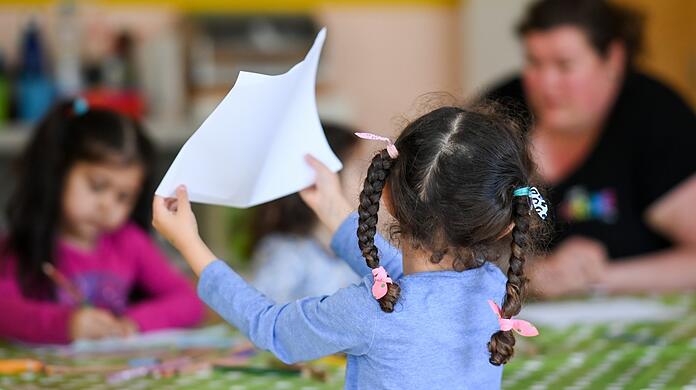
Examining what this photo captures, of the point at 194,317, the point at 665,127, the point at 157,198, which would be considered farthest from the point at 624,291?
the point at 157,198

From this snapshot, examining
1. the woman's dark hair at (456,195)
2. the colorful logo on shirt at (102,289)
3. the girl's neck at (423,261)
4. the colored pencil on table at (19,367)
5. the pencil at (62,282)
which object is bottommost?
the colored pencil on table at (19,367)

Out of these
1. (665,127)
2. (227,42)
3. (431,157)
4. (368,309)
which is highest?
(227,42)

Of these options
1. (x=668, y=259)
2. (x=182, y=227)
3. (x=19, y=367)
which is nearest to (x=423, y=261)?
(x=182, y=227)

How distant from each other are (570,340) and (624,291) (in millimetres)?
490

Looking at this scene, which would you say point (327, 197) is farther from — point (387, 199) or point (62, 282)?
point (62, 282)

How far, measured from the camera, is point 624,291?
6.36ft

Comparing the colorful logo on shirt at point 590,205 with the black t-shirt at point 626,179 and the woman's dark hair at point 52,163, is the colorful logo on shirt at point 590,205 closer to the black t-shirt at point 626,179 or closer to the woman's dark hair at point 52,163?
the black t-shirt at point 626,179

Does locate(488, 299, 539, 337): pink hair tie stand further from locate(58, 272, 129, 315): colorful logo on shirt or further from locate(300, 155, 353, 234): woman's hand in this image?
locate(58, 272, 129, 315): colorful logo on shirt

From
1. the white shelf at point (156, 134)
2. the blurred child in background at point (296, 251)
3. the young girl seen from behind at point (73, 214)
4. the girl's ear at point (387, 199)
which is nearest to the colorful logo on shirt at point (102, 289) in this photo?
the young girl seen from behind at point (73, 214)

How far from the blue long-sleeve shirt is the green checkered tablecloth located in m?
0.29

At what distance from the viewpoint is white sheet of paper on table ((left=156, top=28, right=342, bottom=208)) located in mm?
1030

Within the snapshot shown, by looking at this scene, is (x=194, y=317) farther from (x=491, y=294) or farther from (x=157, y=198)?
(x=491, y=294)

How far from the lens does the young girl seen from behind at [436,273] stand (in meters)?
0.88

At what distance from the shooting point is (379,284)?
2.85 ft
